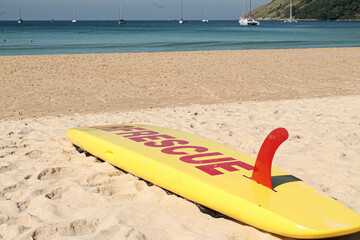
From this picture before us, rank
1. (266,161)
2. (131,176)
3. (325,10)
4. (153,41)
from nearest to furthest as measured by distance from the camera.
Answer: (266,161) → (131,176) → (153,41) → (325,10)

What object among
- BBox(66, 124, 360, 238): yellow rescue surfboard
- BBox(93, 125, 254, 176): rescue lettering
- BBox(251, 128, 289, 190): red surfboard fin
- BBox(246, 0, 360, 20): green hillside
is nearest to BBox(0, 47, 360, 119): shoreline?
BBox(93, 125, 254, 176): rescue lettering

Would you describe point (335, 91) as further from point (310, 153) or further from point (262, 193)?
point (262, 193)

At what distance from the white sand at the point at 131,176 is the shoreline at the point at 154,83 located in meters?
1.85

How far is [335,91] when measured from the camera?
9102 millimetres

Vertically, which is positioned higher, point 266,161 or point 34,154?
point 266,161

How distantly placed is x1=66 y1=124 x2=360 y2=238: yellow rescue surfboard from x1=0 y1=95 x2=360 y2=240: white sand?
0.11 m

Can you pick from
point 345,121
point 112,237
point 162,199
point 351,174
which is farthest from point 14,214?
point 345,121

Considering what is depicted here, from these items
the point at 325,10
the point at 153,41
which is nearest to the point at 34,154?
the point at 153,41

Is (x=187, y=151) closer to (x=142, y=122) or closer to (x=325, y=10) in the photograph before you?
(x=142, y=122)

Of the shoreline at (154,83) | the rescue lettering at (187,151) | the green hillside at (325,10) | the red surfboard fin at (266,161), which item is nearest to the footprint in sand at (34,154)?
the rescue lettering at (187,151)

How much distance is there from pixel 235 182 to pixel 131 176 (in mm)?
1030

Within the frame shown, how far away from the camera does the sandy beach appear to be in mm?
2576

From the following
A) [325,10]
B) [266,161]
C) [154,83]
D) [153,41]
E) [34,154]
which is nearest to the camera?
[266,161]

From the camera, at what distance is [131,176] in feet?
11.2
